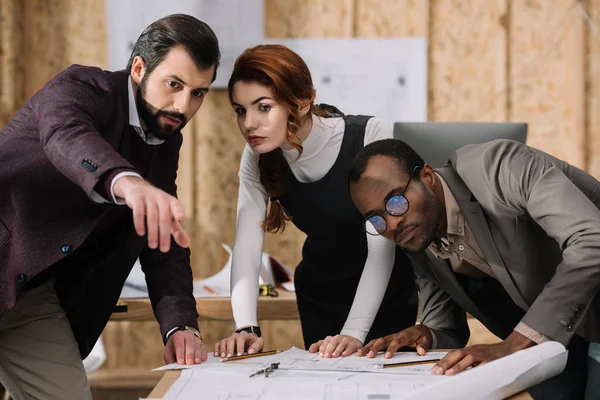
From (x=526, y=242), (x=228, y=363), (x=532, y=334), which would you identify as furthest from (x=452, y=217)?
(x=228, y=363)

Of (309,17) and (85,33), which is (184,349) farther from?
(85,33)

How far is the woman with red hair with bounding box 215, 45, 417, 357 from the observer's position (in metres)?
1.88

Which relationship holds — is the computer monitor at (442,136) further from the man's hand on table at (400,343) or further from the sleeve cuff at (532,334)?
the sleeve cuff at (532,334)

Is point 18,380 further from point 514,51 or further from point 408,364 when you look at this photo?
point 514,51

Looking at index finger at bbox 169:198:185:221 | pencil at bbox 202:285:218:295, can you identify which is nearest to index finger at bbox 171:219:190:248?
index finger at bbox 169:198:185:221

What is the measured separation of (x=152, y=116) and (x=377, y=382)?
780 mm

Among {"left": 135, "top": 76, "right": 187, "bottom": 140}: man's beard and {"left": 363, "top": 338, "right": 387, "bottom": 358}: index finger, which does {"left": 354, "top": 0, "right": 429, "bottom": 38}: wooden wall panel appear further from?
{"left": 363, "top": 338, "right": 387, "bottom": 358}: index finger

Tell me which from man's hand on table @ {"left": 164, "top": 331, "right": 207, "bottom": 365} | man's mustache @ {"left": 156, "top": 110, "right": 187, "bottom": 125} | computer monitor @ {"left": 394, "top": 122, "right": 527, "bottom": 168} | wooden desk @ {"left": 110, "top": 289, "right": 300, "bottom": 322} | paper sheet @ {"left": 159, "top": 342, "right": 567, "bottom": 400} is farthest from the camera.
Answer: wooden desk @ {"left": 110, "top": 289, "right": 300, "bottom": 322}

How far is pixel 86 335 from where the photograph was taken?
6.06 feet

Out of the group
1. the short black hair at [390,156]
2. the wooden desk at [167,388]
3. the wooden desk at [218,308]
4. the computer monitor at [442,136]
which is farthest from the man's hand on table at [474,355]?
the wooden desk at [218,308]

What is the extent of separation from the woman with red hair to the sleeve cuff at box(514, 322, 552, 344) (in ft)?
1.21

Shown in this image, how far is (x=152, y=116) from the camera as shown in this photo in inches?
65.9

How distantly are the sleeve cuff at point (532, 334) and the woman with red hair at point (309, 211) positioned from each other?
0.37 meters

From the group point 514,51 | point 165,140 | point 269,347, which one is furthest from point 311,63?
point 165,140
